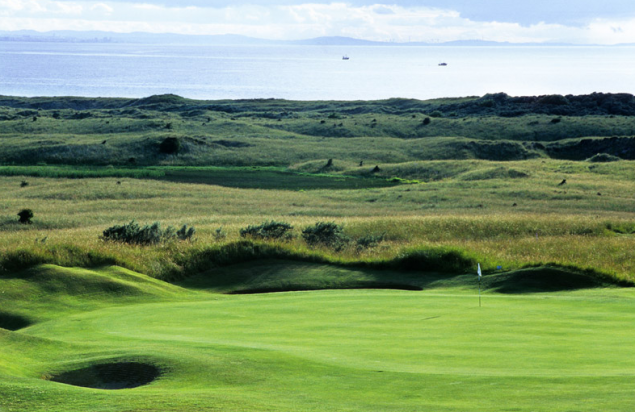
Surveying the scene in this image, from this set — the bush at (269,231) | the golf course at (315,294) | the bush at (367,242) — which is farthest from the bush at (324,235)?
the bush at (269,231)

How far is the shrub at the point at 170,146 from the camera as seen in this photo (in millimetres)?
80688

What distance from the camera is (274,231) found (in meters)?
31.4

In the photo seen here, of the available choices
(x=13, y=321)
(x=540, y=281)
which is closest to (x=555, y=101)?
(x=540, y=281)

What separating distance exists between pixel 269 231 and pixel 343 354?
2032 centimetres

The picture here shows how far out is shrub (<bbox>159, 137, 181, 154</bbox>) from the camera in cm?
8069

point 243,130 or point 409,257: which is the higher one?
point 243,130

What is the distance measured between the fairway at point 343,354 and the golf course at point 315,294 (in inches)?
2.1

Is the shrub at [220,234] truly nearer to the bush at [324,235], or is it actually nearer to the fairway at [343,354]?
the bush at [324,235]

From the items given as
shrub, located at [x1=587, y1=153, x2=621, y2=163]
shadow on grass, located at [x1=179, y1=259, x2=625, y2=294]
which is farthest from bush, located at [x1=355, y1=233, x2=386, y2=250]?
shrub, located at [x1=587, y1=153, x2=621, y2=163]

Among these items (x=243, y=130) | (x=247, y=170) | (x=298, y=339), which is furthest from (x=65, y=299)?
(x=243, y=130)

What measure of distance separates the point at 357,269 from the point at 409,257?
195 centimetres

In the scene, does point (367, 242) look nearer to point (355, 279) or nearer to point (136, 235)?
point (355, 279)

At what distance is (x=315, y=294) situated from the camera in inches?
→ 786

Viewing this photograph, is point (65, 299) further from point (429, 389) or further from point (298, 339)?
point (429, 389)
